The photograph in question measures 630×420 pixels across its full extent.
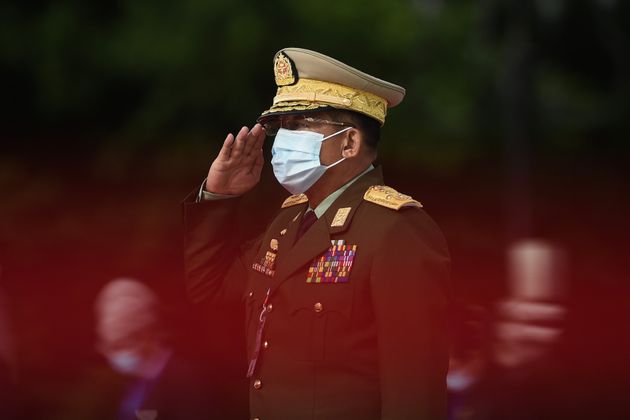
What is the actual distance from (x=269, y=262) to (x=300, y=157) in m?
0.33

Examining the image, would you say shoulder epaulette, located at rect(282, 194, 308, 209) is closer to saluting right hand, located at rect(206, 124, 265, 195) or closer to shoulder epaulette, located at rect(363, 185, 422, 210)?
saluting right hand, located at rect(206, 124, 265, 195)

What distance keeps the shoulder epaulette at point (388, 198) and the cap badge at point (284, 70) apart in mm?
410

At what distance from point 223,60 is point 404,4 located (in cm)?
338

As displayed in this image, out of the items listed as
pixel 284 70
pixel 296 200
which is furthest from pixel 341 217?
pixel 284 70

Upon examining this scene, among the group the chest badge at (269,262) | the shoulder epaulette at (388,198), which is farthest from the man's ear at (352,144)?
the chest badge at (269,262)

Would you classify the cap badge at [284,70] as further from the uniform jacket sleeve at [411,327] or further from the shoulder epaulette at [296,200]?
the uniform jacket sleeve at [411,327]

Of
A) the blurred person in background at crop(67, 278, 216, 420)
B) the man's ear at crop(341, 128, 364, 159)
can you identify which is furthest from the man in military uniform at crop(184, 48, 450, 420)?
the blurred person in background at crop(67, 278, 216, 420)

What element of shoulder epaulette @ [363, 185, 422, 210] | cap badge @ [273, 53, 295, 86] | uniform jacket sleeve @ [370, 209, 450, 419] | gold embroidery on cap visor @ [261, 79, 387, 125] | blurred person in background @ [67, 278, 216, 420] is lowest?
blurred person in background @ [67, 278, 216, 420]

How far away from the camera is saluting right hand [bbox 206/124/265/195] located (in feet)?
10.3

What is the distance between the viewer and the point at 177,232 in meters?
10.4

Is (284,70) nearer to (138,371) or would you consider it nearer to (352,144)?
(352,144)

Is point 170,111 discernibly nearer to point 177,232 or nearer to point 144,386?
point 177,232

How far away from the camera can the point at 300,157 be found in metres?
3.09

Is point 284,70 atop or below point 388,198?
atop
